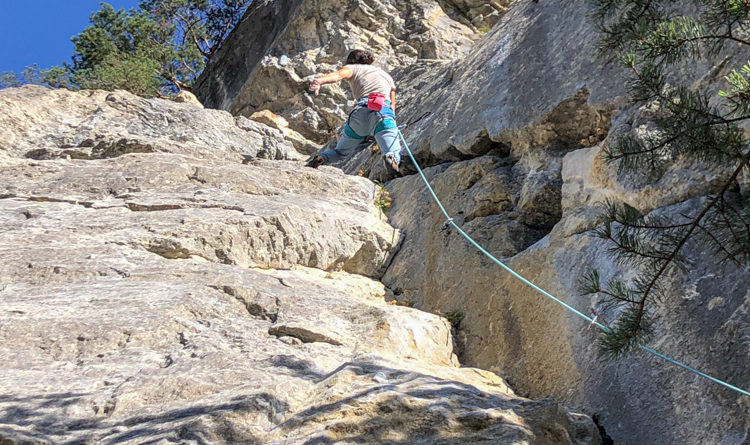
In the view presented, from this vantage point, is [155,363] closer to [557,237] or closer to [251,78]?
[557,237]

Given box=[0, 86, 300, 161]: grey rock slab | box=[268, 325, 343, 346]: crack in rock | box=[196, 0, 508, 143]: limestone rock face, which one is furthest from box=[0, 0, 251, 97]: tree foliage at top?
box=[268, 325, 343, 346]: crack in rock

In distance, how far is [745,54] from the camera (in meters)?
6.13

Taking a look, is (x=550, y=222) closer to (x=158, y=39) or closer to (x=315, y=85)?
(x=315, y=85)

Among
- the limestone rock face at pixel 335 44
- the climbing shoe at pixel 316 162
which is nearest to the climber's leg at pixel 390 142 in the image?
the climbing shoe at pixel 316 162

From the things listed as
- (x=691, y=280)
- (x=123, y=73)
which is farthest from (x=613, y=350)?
(x=123, y=73)

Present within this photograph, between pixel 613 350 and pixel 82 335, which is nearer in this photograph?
pixel 613 350

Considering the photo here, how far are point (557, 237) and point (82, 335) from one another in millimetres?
3684

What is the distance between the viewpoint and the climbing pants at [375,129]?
9539mm

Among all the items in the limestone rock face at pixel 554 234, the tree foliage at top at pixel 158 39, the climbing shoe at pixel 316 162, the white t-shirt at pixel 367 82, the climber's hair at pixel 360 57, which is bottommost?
the limestone rock face at pixel 554 234

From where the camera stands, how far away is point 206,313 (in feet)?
19.5

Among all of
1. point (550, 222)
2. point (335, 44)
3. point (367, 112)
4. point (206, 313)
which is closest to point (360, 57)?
point (367, 112)

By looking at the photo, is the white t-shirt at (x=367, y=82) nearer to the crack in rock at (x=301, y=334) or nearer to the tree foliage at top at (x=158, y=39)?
the crack in rock at (x=301, y=334)

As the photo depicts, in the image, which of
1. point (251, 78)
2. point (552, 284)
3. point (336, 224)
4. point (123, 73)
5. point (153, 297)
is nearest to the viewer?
point (153, 297)

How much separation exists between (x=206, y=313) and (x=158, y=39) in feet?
67.3
